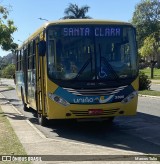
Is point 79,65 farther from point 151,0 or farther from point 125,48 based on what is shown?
point 151,0

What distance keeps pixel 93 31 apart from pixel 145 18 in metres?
101

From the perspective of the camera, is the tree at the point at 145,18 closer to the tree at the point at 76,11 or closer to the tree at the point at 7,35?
the tree at the point at 76,11

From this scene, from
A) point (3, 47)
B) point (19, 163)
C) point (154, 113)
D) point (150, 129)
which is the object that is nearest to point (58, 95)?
point (150, 129)

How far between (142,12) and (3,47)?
80.9 m

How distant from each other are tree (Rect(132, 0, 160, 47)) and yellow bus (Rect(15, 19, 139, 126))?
98.5 metres

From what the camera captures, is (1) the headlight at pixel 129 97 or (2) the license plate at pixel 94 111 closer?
(2) the license plate at pixel 94 111

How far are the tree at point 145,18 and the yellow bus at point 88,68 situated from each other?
98.5 meters

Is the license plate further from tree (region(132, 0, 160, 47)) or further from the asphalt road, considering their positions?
tree (region(132, 0, 160, 47))

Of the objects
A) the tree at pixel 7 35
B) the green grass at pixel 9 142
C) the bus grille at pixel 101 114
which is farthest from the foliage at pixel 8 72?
the bus grille at pixel 101 114

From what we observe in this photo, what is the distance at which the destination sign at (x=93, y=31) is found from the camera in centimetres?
1198

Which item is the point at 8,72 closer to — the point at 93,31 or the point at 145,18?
the point at 145,18

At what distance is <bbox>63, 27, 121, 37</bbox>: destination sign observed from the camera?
1198cm

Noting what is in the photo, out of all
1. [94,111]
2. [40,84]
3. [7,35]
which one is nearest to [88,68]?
[94,111]

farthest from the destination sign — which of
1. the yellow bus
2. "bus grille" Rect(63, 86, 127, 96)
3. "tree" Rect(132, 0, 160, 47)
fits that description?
"tree" Rect(132, 0, 160, 47)
